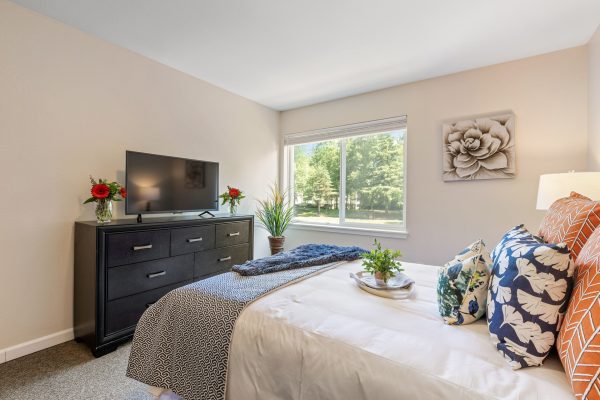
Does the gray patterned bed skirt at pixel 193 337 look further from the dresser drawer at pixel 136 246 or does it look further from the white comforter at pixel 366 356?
the dresser drawer at pixel 136 246

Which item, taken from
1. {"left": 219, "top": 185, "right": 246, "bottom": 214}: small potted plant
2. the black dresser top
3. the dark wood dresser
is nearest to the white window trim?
{"left": 219, "top": 185, "right": 246, "bottom": 214}: small potted plant

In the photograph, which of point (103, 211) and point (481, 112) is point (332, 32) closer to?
point (481, 112)

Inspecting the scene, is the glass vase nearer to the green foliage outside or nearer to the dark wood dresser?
the dark wood dresser

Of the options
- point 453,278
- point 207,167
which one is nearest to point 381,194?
point 207,167

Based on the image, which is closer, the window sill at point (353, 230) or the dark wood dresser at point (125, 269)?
the dark wood dresser at point (125, 269)

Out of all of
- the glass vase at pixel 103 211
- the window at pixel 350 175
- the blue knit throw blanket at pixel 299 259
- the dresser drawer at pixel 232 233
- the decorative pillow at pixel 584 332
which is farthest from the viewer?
the window at pixel 350 175

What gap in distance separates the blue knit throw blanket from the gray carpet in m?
0.94

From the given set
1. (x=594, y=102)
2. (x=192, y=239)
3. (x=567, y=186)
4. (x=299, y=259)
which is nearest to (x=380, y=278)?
(x=299, y=259)

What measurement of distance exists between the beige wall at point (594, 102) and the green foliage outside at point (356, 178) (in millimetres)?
1606

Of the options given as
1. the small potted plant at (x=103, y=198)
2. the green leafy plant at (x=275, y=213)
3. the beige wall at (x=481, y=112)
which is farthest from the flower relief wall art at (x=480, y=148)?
the small potted plant at (x=103, y=198)

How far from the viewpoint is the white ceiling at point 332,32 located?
201cm

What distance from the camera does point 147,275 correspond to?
7.58 feet

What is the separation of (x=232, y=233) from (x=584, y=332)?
2.76 m

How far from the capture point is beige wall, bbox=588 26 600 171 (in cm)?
220
